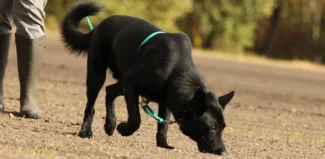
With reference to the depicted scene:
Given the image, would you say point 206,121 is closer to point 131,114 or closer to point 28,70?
point 131,114

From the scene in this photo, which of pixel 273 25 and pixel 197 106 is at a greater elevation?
pixel 197 106

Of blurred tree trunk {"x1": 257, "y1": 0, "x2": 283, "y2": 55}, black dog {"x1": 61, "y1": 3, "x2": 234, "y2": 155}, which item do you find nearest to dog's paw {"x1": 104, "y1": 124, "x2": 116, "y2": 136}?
black dog {"x1": 61, "y1": 3, "x2": 234, "y2": 155}

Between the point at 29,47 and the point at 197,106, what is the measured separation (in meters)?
2.50

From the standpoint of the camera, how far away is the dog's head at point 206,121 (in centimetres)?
631

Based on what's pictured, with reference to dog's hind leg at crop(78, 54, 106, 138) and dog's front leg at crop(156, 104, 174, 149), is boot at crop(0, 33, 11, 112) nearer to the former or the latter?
dog's hind leg at crop(78, 54, 106, 138)

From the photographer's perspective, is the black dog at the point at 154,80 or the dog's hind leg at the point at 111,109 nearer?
the black dog at the point at 154,80

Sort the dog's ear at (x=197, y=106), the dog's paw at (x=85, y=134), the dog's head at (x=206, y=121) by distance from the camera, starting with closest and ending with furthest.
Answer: the dog's ear at (x=197, y=106) → the dog's head at (x=206, y=121) → the dog's paw at (x=85, y=134)

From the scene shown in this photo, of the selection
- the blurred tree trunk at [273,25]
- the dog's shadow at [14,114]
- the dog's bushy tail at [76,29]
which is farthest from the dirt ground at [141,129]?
the blurred tree trunk at [273,25]

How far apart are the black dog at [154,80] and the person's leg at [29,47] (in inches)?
21.2

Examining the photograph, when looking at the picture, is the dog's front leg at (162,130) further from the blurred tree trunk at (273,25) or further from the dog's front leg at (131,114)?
the blurred tree trunk at (273,25)

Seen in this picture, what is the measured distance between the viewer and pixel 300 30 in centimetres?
5475

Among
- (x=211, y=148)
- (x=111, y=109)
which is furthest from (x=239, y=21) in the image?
(x=211, y=148)

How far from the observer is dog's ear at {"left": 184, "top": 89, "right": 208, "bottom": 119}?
618 cm

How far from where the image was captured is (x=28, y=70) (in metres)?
8.19
